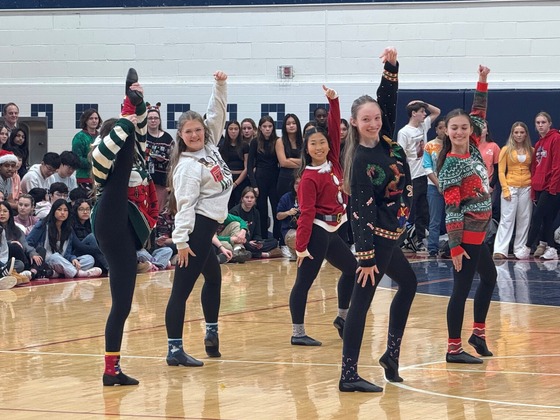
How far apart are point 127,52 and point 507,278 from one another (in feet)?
25.8

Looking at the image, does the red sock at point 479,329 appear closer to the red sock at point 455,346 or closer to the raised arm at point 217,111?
the red sock at point 455,346

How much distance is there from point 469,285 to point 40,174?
28.0 ft

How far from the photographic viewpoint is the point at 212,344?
7.98m

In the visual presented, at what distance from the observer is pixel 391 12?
1700cm

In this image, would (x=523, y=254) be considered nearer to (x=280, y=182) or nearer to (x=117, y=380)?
A: (x=280, y=182)

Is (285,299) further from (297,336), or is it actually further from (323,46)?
(323,46)

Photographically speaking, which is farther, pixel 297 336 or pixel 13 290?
pixel 13 290

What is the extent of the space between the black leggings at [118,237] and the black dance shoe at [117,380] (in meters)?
0.16

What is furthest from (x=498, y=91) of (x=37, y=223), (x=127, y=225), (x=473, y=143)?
(x=127, y=225)

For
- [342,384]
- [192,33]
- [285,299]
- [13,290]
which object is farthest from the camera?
[192,33]

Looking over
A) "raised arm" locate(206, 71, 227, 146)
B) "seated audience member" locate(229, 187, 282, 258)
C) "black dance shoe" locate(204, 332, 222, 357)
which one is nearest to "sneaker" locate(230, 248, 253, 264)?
"seated audience member" locate(229, 187, 282, 258)

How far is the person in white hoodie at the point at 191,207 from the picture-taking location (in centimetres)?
753

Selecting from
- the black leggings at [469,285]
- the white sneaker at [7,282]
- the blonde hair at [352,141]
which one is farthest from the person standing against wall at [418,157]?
the blonde hair at [352,141]

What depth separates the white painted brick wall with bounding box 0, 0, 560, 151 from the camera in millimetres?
16609
